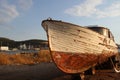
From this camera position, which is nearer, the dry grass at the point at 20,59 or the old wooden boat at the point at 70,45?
the old wooden boat at the point at 70,45

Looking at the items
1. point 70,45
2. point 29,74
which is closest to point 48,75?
point 29,74

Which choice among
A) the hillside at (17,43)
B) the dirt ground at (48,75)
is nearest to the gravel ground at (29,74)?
the dirt ground at (48,75)

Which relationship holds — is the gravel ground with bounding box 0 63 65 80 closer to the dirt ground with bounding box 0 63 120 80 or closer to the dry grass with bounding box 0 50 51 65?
the dirt ground with bounding box 0 63 120 80

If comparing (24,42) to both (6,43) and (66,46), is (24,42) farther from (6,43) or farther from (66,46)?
(66,46)

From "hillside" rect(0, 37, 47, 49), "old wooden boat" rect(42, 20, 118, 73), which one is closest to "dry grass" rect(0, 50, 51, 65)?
"old wooden boat" rect(42, 20, 118, 73)

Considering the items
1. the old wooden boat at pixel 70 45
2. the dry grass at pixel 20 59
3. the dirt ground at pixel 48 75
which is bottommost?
the dirt ground at pixel 48 75

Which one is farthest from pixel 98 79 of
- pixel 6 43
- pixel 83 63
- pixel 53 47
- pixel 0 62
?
pixel 6 43

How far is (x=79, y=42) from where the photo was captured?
11.9 metres

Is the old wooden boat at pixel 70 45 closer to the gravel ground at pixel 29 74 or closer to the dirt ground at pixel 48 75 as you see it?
the dirt ground at pixel 48 75

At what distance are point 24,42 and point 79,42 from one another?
156 m

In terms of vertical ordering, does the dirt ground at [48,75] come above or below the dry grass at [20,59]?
below

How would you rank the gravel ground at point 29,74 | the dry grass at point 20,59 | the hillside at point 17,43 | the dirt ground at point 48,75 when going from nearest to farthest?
the dirt ground at point 48,75, the gravel ground at point 29,74, the dry grass at point 20,59, the hillside at point 17,43

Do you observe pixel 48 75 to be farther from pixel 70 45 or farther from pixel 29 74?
pixel 70 45

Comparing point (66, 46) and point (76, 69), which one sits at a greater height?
point (66, 46)
